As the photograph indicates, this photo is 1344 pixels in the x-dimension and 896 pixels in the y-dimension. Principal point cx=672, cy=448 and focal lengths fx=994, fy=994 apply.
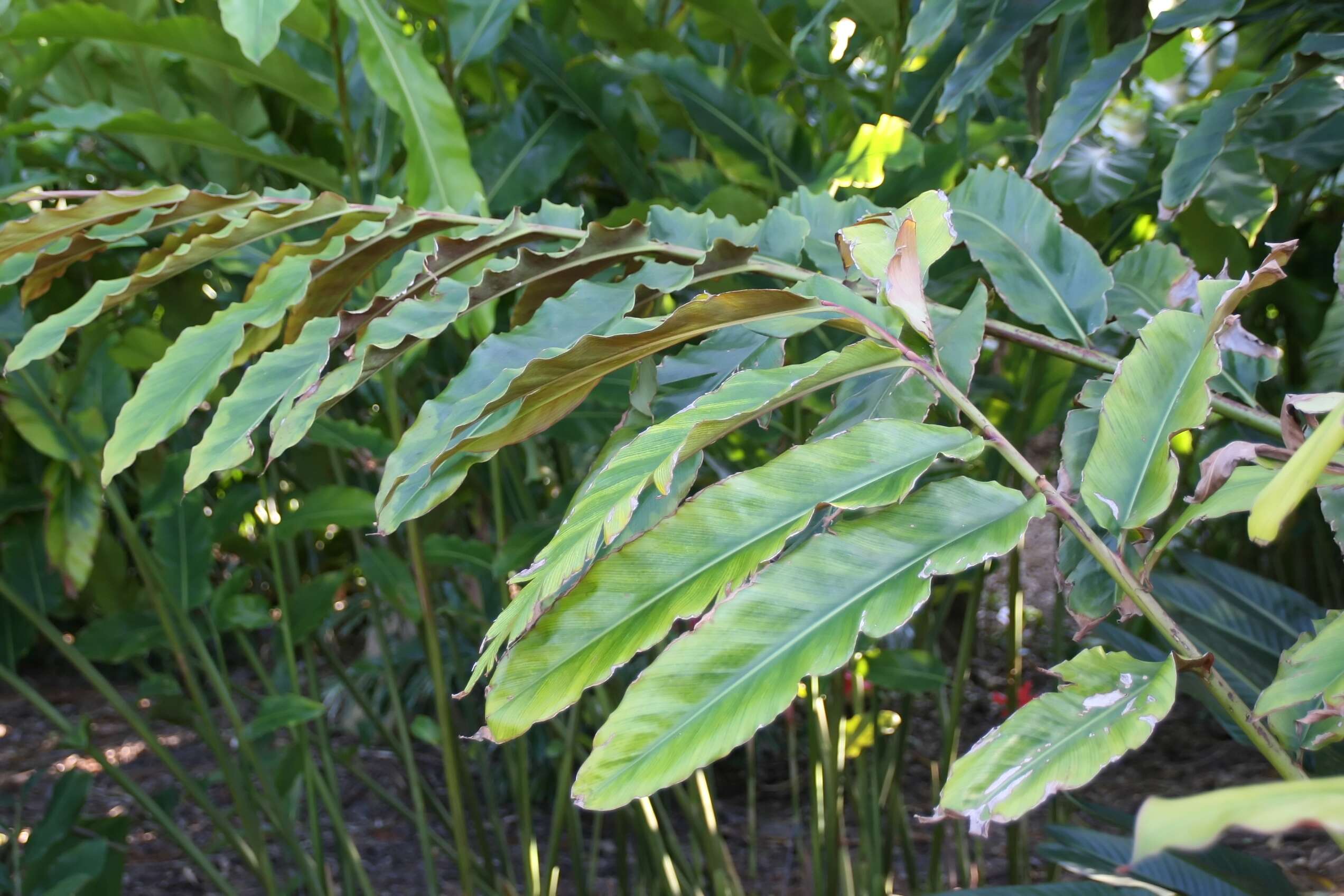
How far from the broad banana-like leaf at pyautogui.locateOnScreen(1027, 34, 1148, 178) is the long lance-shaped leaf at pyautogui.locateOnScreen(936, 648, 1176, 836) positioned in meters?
0.48

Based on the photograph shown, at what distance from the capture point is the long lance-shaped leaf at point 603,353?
1.42 ft

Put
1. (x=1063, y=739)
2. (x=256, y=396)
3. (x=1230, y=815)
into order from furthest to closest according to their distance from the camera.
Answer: (x=256, y=396) < (x=1063, y=739) < (x=1230, y=815)

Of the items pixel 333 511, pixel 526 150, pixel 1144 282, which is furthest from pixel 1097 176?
pixel 333 511

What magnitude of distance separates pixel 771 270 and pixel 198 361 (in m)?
0.33

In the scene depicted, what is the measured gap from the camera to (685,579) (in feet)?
1.26

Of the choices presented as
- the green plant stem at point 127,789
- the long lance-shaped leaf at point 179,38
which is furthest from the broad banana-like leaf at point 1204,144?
the green plant stem at point 127,789

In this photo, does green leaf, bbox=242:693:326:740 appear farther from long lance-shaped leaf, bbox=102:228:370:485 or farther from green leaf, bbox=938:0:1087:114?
green leaf, bbox=938:0:1087:114

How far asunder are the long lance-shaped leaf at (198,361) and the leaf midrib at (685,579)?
0.27 meters

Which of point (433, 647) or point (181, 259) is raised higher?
point (181, 259)

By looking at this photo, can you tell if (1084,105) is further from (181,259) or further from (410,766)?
(410,766)

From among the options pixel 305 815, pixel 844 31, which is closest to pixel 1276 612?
pixel 844 31

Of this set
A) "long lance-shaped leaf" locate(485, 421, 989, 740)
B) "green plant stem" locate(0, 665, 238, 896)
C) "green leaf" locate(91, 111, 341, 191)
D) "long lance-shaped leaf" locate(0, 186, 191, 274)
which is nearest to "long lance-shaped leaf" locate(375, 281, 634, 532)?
"long lance-shaped leaf" locate(485, 421, 989, 740)

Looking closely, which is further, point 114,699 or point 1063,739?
point 114,699

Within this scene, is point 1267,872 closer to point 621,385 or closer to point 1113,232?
point 621,385
